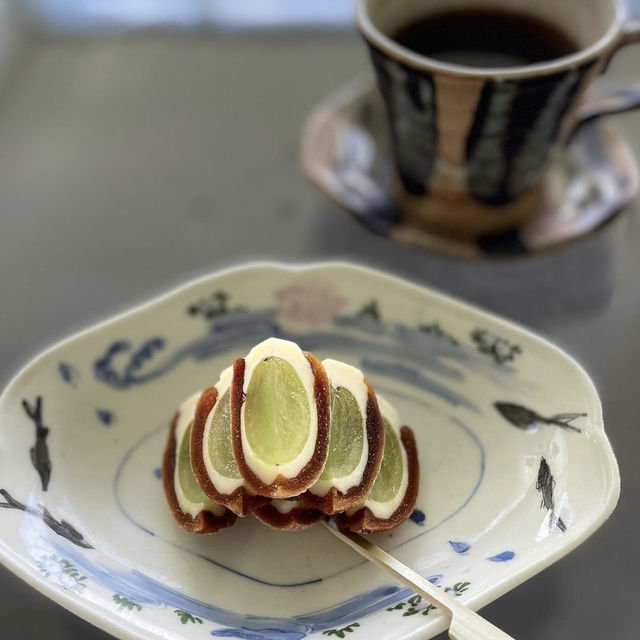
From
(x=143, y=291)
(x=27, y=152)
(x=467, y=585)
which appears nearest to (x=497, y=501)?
(x=467, y=585)

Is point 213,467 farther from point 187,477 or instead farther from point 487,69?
point 487,69

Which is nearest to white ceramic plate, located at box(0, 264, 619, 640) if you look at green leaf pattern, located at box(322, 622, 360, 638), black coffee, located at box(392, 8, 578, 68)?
green leaf pattern, located at box(322, 622, 360, 638)

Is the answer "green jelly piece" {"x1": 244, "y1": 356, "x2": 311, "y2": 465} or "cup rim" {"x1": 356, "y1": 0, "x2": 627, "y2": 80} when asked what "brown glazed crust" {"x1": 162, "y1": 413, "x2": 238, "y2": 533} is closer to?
"green jelly piece" {"x1": 244, "y1": 356, "x2": 311, "y2": 465}

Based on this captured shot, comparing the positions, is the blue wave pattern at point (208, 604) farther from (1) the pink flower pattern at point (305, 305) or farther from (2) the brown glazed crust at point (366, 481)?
(1) the pink flower pattern at point (305, 305)

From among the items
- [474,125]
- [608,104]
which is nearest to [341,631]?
[474,125]

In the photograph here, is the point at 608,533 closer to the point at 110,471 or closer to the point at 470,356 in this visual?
the point at 470,356

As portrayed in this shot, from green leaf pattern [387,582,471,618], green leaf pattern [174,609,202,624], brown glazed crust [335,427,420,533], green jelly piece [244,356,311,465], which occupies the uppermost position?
green jelly piece [244,356,311,465]
